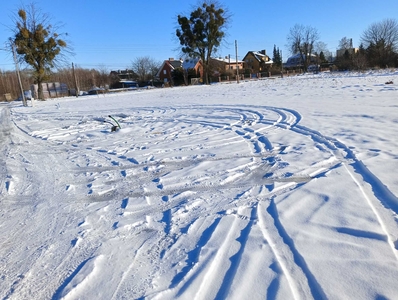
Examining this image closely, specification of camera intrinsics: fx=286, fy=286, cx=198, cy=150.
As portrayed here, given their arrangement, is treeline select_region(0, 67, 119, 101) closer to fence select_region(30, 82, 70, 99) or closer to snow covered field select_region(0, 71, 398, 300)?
fence select_region(30, 82, 70, 99)

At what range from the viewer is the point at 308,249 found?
88.9 inches

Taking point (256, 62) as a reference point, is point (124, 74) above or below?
below

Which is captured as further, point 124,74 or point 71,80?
point 124,74

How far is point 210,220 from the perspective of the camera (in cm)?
286

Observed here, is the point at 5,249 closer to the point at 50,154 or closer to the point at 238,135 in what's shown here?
the point at 50,154

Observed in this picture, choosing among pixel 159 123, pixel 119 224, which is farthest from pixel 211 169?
pixel 159 123

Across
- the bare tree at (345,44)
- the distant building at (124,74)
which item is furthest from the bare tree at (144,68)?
the bare tree at (345,44)

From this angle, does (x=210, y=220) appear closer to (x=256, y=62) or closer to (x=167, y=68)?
(x=167, y=68)

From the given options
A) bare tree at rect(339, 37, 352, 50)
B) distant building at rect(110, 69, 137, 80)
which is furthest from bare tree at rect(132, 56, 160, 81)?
bare tree at rect(339, 37, 352, 50)

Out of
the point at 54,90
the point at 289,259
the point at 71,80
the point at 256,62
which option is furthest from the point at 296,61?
the point at 289,259

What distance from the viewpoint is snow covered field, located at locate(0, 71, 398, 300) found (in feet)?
6.67

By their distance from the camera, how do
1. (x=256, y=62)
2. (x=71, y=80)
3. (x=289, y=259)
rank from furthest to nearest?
1. (x=256, y=62)
2. (x=71, y=80)
3. (x=289, y=259)

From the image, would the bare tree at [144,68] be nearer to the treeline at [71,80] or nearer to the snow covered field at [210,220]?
the treeline at [71,80]

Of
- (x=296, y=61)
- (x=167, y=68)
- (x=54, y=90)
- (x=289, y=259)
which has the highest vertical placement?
(x=296, y=61)
